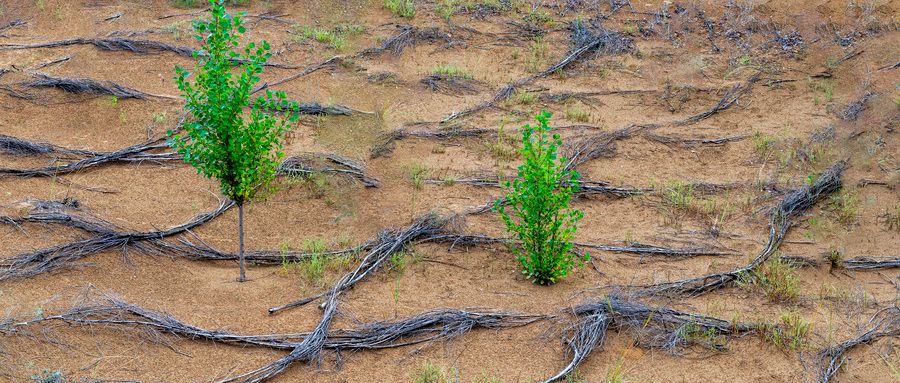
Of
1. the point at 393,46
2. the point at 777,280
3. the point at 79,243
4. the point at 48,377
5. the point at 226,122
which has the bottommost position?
the point at 393,46

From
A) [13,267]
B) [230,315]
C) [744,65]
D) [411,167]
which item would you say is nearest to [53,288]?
[13,267]

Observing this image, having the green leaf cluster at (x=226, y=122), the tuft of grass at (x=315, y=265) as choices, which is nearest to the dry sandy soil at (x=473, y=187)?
the tuft of grass at (x=315, y=265)

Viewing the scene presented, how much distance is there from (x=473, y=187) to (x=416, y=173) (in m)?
0.51

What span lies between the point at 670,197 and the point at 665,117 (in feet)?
5.77

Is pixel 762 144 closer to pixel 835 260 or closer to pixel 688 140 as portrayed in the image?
pixel 688 140

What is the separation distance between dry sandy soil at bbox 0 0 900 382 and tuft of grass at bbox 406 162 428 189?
18 mm

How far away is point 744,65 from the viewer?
9.95 meters

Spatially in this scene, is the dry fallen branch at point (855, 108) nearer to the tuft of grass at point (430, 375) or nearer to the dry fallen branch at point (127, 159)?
the dry fallen branch at point (127, 159)

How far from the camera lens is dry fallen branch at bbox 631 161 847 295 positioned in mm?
6242

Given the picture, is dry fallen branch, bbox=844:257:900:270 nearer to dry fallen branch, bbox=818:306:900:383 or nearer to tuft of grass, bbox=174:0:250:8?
dry fallen branch, bbox=818:306:900:383

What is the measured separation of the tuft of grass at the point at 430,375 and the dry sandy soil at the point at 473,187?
0.20 ft

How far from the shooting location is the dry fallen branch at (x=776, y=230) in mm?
6242

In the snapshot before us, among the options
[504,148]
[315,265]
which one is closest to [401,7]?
[504,148]

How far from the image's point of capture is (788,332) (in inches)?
223
